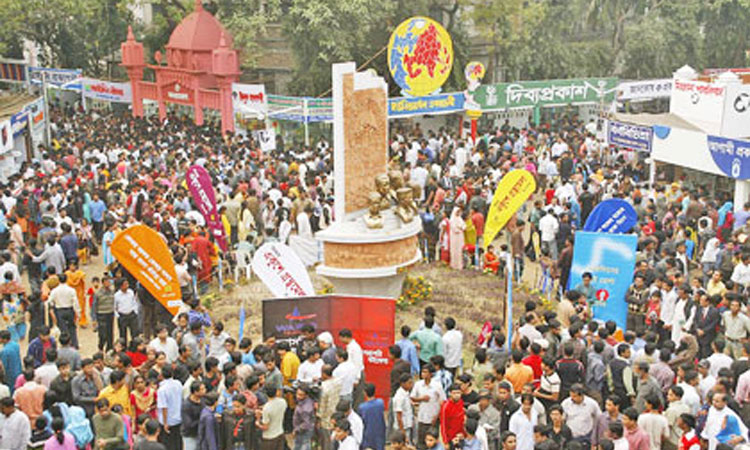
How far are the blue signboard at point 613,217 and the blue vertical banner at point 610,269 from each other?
1428 millimetres

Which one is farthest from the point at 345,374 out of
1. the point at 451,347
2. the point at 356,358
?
the point at 451,347

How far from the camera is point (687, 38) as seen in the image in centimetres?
3538

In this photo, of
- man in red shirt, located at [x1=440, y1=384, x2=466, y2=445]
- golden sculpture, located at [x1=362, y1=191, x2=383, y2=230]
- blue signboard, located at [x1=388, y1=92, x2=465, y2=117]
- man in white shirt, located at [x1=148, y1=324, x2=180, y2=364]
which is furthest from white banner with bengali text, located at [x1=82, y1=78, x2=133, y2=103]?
man in red shirt, located at [x1=440, y1=384, x2=466, y2=445]

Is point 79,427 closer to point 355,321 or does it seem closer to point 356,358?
point 356,358

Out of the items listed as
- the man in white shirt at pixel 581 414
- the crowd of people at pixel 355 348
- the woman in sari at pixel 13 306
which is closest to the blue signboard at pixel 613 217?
the crowd of people at pixel 355 348

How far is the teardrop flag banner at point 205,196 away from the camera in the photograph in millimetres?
15039

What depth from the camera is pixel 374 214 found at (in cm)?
1352

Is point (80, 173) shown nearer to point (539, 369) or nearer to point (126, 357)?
point (126, 357)

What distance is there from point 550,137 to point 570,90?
429cm

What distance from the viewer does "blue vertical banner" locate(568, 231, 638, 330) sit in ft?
40.5

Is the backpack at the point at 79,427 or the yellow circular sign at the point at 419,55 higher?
the yellow circular sign at the point at 419,55

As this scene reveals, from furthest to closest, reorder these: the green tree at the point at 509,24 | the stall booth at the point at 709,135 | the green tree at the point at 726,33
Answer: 1. the green tree at the point at 726,33
2. the green tree at the point at 509,24
3. the stall booth at the point at 709,135

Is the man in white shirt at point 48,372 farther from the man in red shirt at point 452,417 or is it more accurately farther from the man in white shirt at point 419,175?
the man in white shirt at point 419,175

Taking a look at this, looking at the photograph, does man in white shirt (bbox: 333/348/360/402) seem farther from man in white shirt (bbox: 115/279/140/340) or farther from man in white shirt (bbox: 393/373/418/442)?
man in white shirt (bbox: 115/279/140/340)
